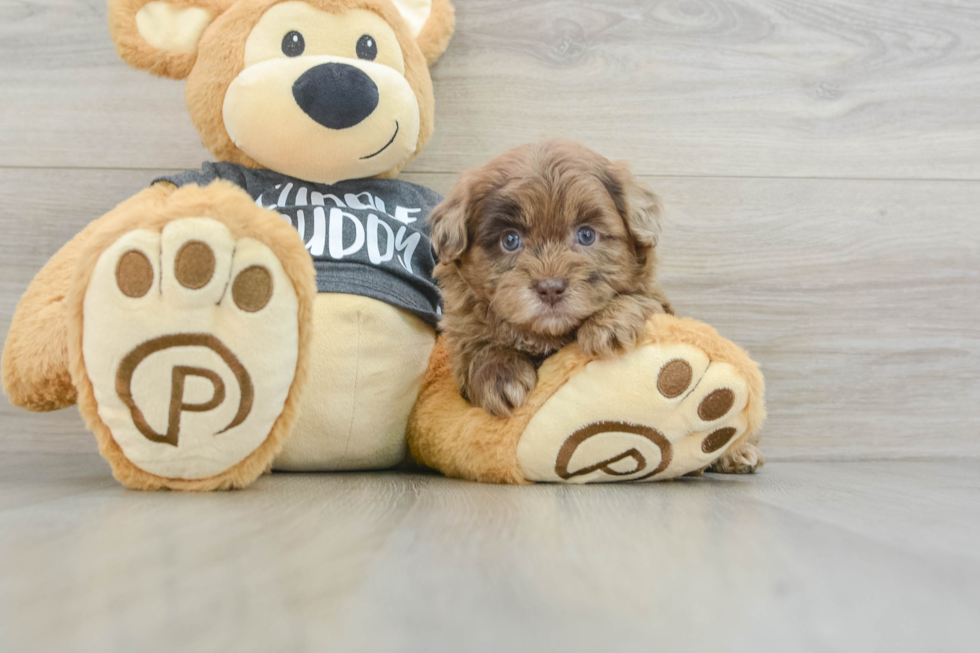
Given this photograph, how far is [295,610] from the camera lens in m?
0.41

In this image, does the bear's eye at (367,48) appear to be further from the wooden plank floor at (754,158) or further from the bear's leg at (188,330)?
the bear's leg at (188,330)

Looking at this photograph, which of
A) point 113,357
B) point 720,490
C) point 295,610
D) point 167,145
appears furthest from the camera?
point 167,145

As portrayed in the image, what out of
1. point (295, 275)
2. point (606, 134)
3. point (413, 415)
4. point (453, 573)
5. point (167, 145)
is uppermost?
point (606, 134)

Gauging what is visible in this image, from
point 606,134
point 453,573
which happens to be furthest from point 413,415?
point 606,134

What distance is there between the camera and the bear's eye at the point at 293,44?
1.08m

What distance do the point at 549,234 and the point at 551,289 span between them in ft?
0.29

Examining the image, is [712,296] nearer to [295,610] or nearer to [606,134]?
[606,134]

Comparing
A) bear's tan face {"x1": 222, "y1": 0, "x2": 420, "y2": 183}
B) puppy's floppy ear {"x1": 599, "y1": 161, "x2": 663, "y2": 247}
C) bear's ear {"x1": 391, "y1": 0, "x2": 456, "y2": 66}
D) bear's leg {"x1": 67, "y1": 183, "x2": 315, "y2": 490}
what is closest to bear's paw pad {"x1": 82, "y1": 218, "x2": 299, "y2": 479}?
bear's leg {"x1": 67, "y1": 183, "x2": 315, "y2": 490}

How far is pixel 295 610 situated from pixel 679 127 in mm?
1322

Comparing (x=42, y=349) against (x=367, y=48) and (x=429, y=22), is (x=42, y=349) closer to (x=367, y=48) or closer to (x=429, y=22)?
(x=367, y=48)

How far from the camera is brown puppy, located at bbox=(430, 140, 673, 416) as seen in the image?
917mm

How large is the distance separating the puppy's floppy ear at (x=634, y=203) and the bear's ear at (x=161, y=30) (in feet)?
2.36

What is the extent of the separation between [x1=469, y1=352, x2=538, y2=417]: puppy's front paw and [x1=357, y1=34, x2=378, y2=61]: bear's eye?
21.1 inches

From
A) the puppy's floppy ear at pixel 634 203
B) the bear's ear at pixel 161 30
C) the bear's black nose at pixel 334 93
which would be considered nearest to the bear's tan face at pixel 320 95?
the bear's black nose at pixel 334 93
